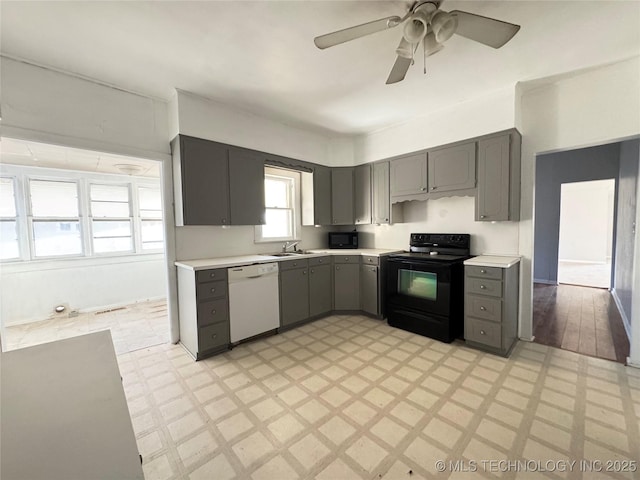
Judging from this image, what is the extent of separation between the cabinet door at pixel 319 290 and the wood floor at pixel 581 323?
2.52 metres

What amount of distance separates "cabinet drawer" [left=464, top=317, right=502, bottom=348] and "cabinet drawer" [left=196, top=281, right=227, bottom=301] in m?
2.64

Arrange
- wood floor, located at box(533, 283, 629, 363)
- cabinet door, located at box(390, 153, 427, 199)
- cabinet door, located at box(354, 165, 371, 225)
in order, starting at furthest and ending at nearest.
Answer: cabinet door, located at box(354, 165, 371, 225) < cabinet door, located at box(390, 153, 427, 199) < wood floor, located at box(533, 283, 629, 363)

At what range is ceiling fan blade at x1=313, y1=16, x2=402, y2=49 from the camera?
59.8 inches

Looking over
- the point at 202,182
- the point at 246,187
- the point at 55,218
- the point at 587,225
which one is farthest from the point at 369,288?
the point at 587,225

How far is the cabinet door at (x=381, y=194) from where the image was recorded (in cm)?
388

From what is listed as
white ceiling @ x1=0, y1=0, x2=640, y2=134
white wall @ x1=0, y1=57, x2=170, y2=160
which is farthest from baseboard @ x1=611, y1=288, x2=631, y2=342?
white wall @ x1=0, y1=57, x2=170, y2=160

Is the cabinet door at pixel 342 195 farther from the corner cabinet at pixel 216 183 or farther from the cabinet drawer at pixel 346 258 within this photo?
the corner cabinet at pixel 216 183

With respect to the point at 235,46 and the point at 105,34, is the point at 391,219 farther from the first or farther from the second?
the point at 105,34

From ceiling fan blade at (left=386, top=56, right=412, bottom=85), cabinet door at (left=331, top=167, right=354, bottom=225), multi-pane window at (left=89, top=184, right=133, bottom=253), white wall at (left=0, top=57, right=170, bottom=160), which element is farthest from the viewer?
multi-pane window at (left=89, top=184, right=133, bottom=253)

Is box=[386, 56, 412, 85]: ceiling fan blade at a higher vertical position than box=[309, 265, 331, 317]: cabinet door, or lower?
higher

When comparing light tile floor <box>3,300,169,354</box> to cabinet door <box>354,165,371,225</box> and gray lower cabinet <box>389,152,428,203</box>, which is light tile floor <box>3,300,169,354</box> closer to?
cabinet door <box>354,165,371,225</box>

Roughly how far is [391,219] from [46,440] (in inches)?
146

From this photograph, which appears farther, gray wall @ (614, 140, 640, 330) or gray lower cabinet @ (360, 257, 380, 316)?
gray lower cabinet @ (360, 257, 380, 316)

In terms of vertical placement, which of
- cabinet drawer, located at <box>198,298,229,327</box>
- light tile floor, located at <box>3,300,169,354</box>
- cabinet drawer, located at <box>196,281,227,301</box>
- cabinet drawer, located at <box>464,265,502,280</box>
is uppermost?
cabinet drawer, located at <box>464,265,502,280</box>
